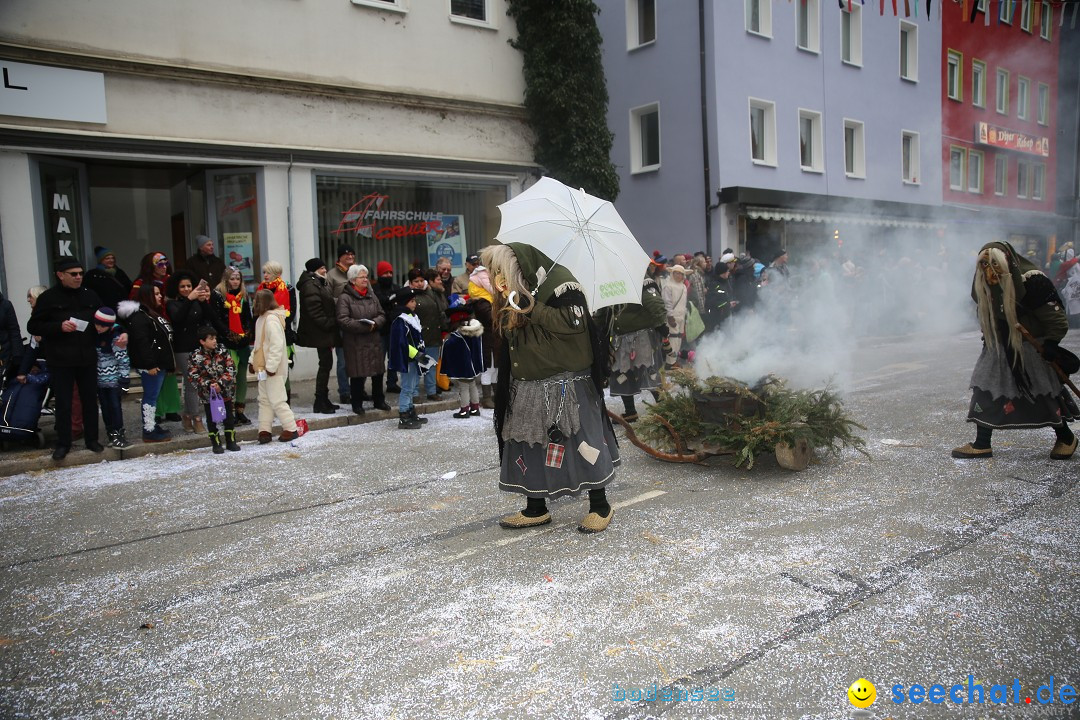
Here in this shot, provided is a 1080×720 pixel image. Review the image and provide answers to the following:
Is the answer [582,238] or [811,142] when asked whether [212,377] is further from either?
[811,142]

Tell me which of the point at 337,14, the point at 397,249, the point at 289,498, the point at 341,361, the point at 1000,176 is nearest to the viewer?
the point at 289,498

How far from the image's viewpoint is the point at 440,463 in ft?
23.7

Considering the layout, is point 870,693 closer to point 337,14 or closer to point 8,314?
point 8,314

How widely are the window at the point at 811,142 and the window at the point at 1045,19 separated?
7.14m

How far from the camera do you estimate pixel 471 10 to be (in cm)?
1433

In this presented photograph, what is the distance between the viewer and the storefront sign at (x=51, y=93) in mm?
9859

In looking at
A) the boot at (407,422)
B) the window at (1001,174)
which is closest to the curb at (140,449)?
the boot at (407,422)

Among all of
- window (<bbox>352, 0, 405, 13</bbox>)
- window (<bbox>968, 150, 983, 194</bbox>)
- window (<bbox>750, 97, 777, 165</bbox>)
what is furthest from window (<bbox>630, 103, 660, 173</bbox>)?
window (<bbox>968, 150, 983, 194</bbox>)

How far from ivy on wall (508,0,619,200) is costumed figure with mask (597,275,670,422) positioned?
705 cm

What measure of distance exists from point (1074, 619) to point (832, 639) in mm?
1165

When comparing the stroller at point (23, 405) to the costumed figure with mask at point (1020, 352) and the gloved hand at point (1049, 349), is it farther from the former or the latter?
the gloved hand at point (1049, 349)

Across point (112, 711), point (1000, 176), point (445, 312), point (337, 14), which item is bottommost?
point (112, 711)

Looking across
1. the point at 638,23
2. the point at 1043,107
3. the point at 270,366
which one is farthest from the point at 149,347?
the point at 1043,107

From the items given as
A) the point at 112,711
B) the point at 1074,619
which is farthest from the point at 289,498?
the point at 1074,619
